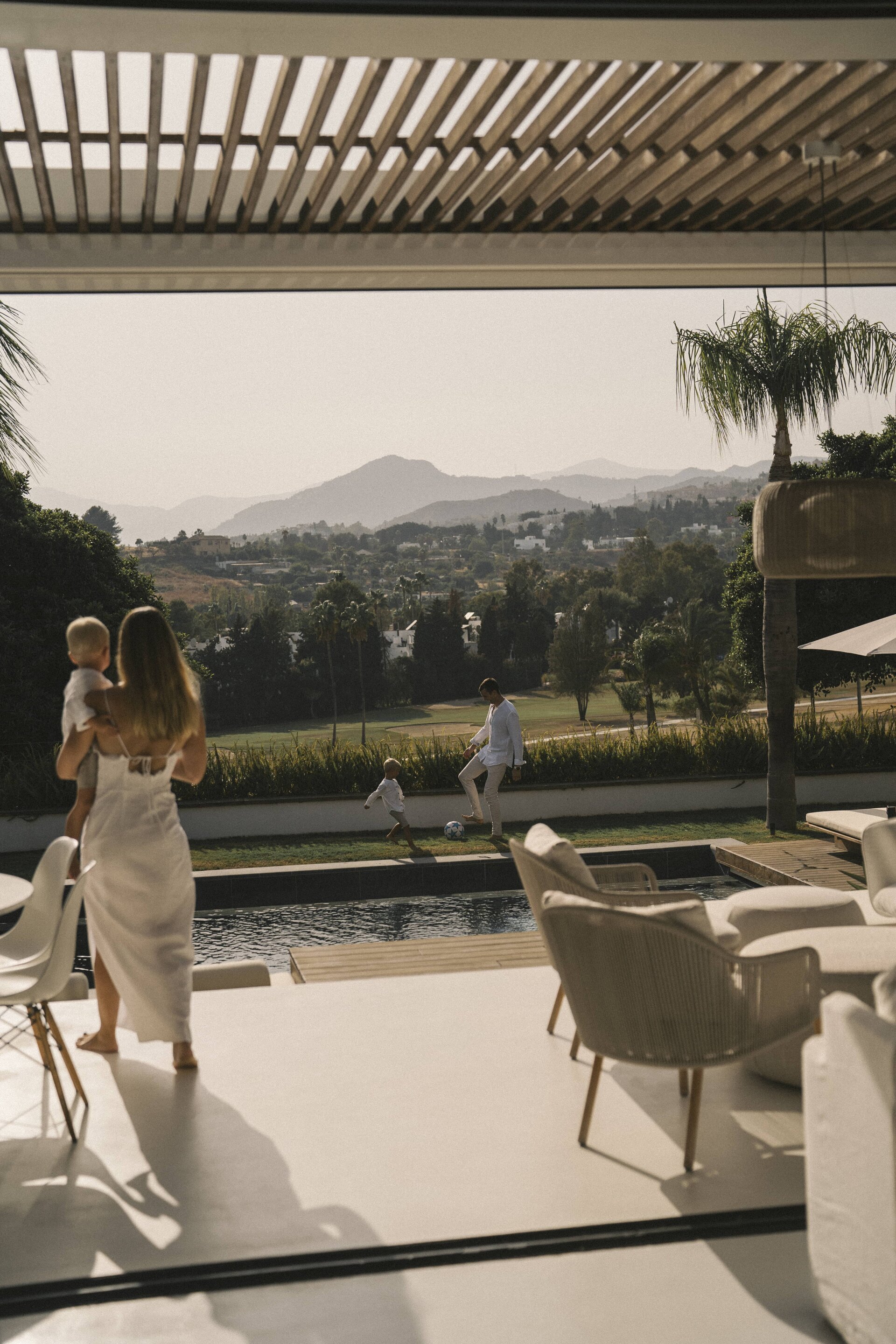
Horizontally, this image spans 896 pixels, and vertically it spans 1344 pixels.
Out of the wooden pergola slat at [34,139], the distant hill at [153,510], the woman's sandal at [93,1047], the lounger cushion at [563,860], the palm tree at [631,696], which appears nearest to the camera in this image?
the wooden pergola slat at [34,139]

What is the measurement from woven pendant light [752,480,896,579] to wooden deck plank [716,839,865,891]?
4052 mm

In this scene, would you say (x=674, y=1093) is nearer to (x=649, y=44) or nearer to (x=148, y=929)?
(x=148, y=929)

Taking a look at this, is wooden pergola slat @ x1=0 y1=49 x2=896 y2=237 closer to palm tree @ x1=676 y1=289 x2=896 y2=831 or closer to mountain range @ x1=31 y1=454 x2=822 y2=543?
palm tree @ x1=676 y1=289 x2=896 y2=831

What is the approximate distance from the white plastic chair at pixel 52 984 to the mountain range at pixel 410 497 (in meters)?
60.0

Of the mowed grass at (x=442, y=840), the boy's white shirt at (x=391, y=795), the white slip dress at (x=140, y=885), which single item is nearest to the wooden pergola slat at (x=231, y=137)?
the white slip dress at (x=140, y=885)

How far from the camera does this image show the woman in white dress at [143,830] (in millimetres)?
3648

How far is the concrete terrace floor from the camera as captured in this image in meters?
2.51

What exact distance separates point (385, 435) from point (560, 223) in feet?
278

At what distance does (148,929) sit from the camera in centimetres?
373

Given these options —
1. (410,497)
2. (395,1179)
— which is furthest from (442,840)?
(410,497)

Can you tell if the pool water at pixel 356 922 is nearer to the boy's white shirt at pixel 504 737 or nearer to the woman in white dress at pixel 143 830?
the boy's white shirt at pixel 504 737

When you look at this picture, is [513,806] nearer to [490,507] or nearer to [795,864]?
[795,864]

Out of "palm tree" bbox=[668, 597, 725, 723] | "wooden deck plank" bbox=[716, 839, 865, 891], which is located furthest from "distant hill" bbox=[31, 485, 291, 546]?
"wooden deck plank" bbox=[716, 839, 865, 891]

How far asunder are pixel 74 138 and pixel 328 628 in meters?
39.1
